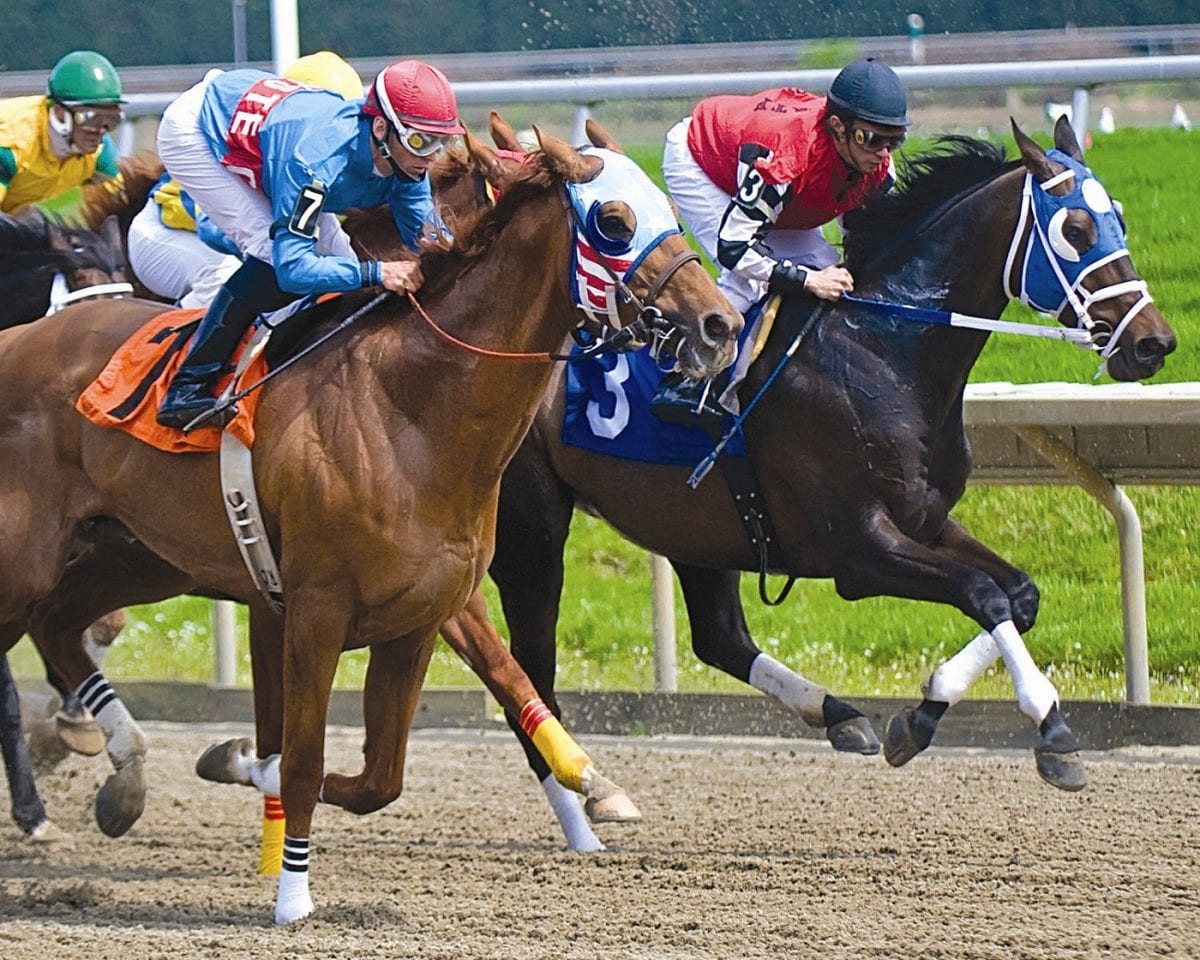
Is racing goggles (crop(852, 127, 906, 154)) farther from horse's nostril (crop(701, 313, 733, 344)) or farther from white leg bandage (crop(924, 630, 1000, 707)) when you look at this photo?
horse's nostril (crop(701, 313, 733, 344))

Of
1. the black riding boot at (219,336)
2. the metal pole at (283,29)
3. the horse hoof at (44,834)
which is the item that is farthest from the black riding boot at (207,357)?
the metal pole at (283,29)

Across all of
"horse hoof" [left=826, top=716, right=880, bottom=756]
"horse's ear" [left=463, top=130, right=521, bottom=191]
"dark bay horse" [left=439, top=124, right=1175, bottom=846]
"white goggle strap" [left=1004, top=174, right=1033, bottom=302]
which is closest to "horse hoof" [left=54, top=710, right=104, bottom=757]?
"dark bay horse" [left=439, top=124, right=1175, bottom=846]

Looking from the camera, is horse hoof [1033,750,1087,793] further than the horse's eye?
Yes

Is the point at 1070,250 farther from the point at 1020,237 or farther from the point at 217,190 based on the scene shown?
the point at 217,190

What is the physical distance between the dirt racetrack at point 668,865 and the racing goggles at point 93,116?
2.05 meters

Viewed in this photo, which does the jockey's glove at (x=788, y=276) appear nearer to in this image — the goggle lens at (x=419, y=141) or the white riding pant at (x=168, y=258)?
the goggle lens at (x=419, y=141)

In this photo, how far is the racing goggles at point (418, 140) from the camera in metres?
4.36

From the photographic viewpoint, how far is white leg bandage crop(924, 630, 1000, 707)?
4926mm

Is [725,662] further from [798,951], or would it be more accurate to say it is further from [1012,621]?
[798,951]

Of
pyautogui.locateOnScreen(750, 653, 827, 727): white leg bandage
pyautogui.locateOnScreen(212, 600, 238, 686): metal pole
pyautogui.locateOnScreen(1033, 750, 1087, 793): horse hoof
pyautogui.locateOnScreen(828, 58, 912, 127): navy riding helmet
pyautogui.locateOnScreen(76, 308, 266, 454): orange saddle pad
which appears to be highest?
pyautogui.locateOnScreen(828, 58, 912, 127): navy riding helmet

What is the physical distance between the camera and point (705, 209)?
17.9 ft

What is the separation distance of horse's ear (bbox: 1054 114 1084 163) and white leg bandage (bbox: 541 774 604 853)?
2.05 m

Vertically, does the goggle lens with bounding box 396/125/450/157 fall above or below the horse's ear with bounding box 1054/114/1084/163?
above

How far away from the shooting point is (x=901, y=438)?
16.5 feet
